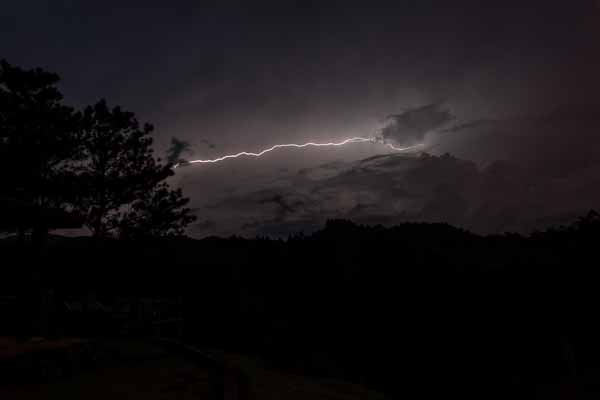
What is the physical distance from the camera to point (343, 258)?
16.1 m

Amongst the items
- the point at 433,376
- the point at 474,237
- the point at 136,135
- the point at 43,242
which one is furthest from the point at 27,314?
the point at 474,237

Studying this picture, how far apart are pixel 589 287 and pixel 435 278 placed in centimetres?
441

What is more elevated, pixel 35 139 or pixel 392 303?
pixel 35 139

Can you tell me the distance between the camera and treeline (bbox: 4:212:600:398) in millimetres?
12672

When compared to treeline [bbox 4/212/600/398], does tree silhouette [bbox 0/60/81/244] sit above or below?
above

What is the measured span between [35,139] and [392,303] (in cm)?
1421

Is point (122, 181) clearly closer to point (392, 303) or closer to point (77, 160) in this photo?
point (77, 160)

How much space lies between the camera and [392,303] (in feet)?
48.4

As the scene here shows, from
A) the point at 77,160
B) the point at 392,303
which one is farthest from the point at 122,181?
the point at 392,303

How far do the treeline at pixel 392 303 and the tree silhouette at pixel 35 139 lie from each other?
3.51 m

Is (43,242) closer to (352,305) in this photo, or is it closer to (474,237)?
(352,305)

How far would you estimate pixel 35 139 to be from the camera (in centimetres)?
1557

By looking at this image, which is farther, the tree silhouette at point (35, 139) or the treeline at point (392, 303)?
the tree silhouette at point (35, 139)

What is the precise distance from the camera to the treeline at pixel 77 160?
15648 millimetres
